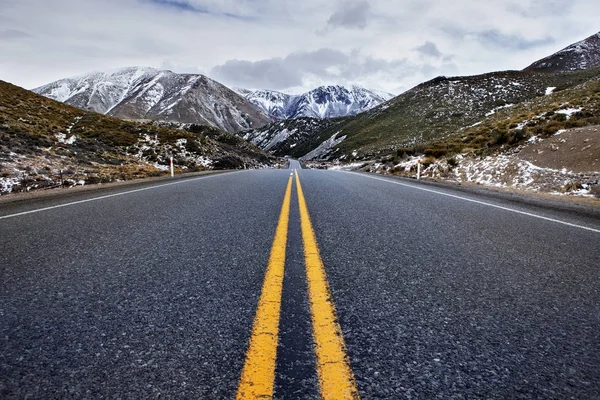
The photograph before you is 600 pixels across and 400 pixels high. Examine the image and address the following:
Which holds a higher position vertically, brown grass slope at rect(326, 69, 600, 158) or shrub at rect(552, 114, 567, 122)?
brown grass slope at rect(326, 69, 600, 158)

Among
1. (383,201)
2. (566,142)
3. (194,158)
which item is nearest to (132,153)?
(194,158)

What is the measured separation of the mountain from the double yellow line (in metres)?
112

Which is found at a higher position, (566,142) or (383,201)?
(566,142)

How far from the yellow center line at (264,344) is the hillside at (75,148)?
12.6m

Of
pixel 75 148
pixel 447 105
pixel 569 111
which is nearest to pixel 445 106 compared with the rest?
pixel 447 105

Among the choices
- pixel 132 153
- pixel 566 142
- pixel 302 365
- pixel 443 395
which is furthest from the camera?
pixel 132 153

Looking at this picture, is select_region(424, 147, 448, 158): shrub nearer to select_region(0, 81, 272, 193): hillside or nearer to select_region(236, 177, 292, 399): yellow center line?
select_region(0, 81, 272, 193): hillside

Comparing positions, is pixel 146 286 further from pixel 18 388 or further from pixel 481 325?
pixel 481 325

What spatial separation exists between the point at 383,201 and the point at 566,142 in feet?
39.3

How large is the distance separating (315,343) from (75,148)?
24966 millimetres

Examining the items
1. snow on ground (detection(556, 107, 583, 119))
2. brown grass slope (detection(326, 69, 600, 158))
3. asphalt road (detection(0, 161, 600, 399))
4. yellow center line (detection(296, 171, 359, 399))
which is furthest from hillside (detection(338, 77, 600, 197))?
brown grass slope (detection(326, 69, 600, 158))

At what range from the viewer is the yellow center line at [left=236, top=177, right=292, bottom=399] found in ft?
4.88

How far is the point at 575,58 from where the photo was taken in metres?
101

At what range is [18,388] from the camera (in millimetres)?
1502
